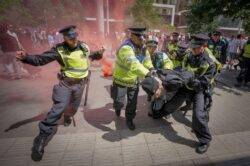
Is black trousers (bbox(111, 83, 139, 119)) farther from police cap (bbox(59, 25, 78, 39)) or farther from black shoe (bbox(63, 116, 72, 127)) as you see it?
police cap (bbox(59, 25, 78, 39))

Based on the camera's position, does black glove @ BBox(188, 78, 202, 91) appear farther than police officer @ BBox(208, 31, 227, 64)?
No

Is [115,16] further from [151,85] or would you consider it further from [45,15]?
[151,85]

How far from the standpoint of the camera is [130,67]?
432 cm

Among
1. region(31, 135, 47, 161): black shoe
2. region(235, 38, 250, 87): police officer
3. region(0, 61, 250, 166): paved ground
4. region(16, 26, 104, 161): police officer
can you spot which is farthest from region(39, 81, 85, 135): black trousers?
region(235, 38, 250, 87): police officer

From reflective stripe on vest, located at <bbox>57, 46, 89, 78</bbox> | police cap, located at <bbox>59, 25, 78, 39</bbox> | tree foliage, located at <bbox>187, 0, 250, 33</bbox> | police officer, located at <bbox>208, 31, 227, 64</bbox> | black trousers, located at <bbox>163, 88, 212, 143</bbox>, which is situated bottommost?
black trousers, located at <bbox>163, 88, 212, 143</bbox>

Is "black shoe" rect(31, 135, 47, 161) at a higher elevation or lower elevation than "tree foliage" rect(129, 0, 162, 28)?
lower

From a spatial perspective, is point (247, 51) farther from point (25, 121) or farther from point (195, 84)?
point (25, 121)

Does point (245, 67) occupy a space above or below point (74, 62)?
below

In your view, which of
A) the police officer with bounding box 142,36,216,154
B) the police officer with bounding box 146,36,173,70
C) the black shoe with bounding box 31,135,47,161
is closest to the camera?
the black shoe with bounding box 31,135,47,161

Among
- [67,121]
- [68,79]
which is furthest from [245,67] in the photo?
[68,79]

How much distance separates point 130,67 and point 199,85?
128 centimetres

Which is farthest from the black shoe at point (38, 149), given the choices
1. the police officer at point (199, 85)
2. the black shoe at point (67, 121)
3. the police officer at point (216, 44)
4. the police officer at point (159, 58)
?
the police officer at point (216, 44)

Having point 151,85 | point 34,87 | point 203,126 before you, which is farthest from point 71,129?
point 34,87

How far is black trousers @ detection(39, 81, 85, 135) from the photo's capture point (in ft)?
13.5
